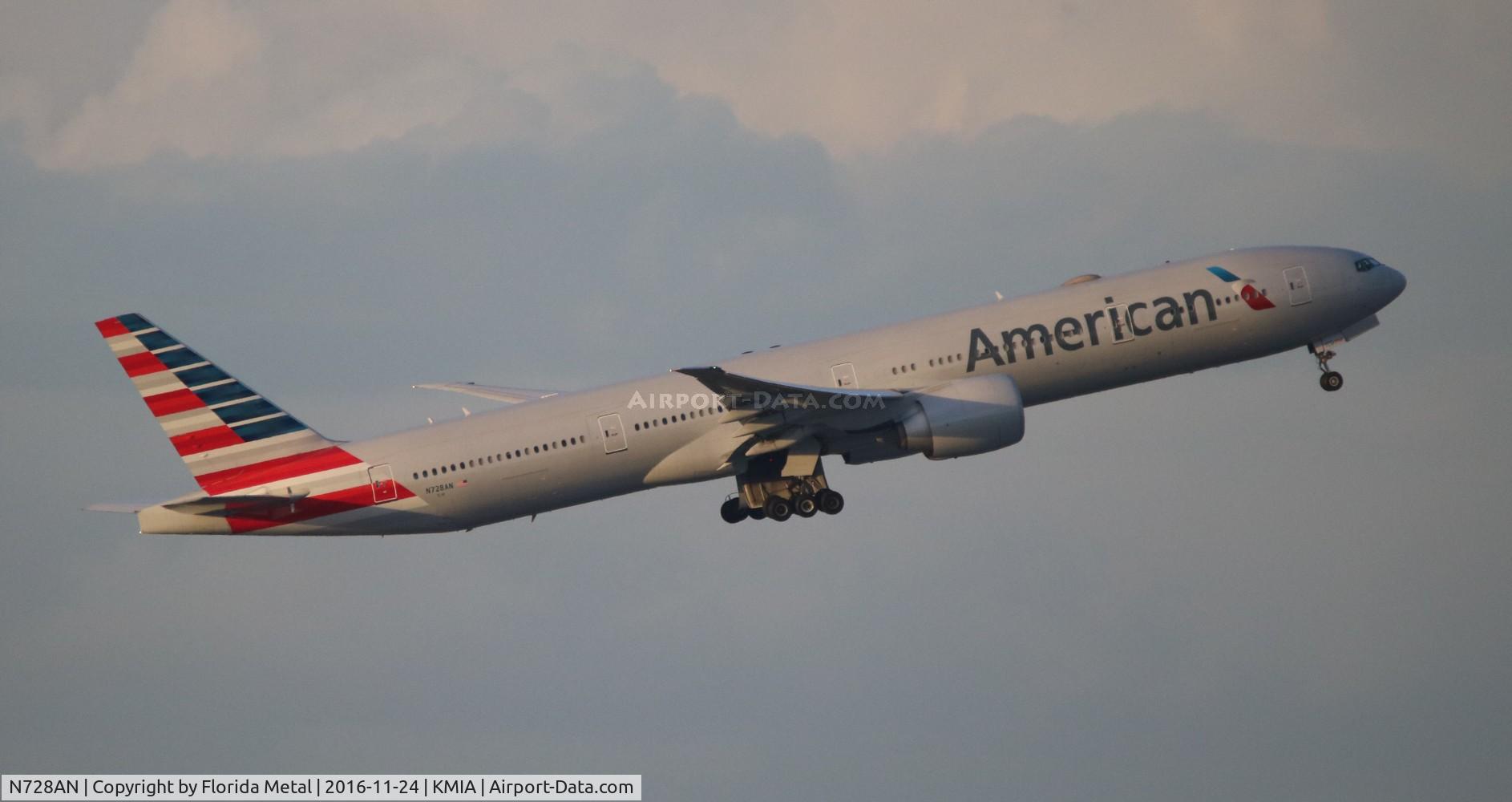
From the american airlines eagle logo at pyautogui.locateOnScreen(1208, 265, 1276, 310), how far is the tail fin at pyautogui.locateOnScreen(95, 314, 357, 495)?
1099 inches

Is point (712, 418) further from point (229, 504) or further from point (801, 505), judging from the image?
point (229, 504)

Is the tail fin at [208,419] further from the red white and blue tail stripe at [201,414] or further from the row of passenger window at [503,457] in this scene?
the row of passenger window at [503,457]

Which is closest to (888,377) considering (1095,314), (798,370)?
(798,370)

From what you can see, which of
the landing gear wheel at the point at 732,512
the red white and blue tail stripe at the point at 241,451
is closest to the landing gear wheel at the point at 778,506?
the landing gear wheel at the point at 732,512

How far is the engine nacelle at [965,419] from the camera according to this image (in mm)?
49125

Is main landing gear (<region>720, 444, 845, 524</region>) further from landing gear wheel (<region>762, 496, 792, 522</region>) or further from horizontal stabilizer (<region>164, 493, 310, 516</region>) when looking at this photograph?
horizontal stabilizer (<region>164, 493, 310, 516</region>)

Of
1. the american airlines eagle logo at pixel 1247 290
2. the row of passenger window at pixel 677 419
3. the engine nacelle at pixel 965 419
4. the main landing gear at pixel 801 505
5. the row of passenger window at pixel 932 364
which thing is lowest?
the main landing gear at pixel 801 505

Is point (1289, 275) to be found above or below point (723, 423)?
above

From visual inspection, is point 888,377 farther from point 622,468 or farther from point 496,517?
point 496,517

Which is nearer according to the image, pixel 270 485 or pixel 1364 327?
pixel 270 485

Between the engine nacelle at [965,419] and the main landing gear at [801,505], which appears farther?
the main landing gear at [801,505]

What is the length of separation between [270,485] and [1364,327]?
3546cm

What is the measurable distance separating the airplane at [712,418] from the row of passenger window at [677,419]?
57 mm

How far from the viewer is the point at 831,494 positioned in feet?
171
